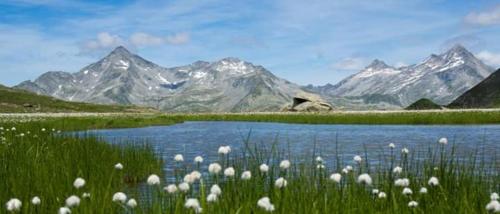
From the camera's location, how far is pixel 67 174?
1101 cm

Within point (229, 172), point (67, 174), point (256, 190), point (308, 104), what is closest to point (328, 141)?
point (67, 174)

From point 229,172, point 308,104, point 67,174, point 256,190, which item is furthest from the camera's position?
point 308,104

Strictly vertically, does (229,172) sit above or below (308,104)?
below

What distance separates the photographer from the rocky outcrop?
118381 millimetres

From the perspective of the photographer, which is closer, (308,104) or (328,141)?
(328,141)

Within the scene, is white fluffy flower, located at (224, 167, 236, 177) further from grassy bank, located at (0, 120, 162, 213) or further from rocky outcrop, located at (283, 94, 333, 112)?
rocky outcrop, located at (283, 94, 333, 112)

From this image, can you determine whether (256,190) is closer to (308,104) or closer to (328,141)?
(328,141)

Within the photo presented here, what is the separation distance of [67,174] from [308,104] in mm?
109619

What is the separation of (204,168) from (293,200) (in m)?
12.1

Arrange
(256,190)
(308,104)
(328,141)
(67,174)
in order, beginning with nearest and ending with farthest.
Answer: (256,190) → (67,174) → (328,141) → (308,104)

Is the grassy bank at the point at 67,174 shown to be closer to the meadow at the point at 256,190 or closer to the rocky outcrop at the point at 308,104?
the meadow at the point at 256,190

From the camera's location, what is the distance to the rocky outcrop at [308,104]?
118 metres

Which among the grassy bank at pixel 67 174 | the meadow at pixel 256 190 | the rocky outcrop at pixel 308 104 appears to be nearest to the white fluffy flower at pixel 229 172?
the meadow at pixel 256 190

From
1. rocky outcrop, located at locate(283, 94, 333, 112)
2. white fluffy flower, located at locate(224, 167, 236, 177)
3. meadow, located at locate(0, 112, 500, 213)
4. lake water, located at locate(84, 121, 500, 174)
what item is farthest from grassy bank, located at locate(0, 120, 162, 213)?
rocky outcrop, located at locate(283, 94, 333, 112)
